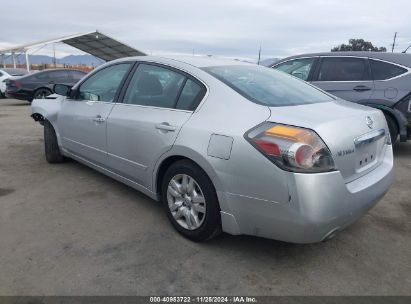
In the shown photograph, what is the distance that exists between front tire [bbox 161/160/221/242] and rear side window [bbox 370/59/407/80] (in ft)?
14.3

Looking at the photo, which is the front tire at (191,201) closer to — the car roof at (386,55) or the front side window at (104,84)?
the front side window at (104,84)

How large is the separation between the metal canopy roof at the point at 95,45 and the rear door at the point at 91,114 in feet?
65.0

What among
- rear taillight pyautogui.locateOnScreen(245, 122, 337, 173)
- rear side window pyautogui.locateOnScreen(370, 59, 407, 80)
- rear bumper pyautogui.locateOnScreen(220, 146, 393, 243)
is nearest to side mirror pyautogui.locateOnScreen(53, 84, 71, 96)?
rear bumper pyautogui.locateOnScreen(220, 146, 393, 243)

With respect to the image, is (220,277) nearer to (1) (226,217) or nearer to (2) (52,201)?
(1) (226,217)

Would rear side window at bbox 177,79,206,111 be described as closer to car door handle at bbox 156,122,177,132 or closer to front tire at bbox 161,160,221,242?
car door handle at bbox 156,122,177,132

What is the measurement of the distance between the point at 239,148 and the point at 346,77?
4.40 m

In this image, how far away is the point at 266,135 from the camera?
95.7 inches

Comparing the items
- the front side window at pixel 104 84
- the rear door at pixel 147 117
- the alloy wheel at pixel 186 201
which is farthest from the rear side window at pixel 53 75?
the alloy wheel at pixel 186 201

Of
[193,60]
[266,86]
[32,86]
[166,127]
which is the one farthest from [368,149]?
[32,86]

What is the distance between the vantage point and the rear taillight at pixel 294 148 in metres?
2.32

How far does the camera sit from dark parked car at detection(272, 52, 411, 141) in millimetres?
5656

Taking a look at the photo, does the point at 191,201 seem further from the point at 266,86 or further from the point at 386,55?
the point at 386,55

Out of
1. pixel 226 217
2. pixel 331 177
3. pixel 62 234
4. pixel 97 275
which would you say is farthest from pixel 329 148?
pixel 62 234

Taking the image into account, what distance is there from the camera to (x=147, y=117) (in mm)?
3301
